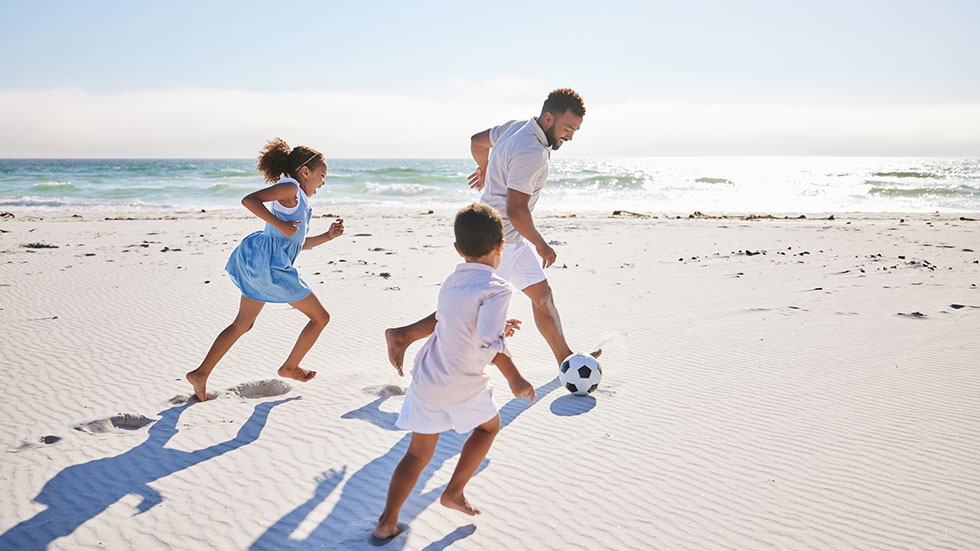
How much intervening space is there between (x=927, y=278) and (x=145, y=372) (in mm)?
8464

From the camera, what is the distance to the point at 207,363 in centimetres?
405

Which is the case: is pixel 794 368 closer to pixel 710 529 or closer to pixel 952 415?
Result: pixel 952 415

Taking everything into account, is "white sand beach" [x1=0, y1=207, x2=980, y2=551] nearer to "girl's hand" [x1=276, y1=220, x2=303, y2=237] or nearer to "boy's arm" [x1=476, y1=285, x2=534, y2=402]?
"boy's arm" [x1=476, y1=285, x2=534, y2=402]

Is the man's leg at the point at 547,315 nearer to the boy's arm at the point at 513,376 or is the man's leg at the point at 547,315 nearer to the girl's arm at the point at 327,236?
the girl's arm at the point at 327,236

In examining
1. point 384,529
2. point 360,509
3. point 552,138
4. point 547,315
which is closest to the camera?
point 384,529

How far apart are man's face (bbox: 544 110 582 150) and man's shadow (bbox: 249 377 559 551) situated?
191 cm

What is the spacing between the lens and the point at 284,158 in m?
4.06

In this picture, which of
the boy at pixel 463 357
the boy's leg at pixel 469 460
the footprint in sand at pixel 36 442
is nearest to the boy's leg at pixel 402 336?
the boy at pixel 463 357

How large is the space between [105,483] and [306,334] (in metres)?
1.42

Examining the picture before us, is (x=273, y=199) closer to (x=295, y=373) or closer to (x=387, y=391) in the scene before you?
(x=295, y=373)

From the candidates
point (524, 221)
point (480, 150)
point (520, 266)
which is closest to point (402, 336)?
point (524, 221)

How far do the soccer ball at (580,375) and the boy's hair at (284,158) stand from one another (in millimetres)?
2113

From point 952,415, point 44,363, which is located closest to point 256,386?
point 44,363

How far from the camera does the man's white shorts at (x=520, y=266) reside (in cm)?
414
